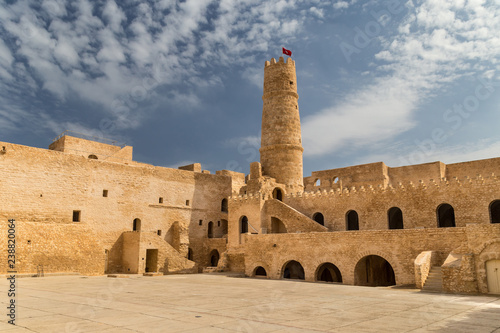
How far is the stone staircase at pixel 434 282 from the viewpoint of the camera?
43.1 ft

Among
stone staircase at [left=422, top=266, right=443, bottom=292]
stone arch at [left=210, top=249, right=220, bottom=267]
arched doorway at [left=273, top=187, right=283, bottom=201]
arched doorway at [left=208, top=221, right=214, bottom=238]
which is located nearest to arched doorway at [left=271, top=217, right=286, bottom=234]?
arched doorway at [left=273, top=187, right=283, bottom=201]

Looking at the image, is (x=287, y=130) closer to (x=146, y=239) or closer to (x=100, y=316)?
(x=146, y=239)

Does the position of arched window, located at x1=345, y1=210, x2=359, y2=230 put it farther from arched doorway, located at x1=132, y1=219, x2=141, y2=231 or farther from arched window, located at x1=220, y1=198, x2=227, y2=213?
arched doorway, located at x1=132, y1=219, x2=141, y2=231

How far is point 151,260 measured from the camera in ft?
83.0

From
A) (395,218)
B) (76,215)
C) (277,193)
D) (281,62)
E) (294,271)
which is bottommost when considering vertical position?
(294,271)

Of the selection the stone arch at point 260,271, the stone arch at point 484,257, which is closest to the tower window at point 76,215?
the stone arch at point 260,271

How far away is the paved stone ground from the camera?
22.6 feet

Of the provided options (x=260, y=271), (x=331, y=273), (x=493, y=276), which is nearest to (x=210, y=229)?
(x=260, y=271)

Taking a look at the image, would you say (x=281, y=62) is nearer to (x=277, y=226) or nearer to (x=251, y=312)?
(x=277, y=226)

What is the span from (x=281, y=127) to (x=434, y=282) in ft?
56.6

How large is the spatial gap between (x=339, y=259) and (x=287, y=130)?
511 inches

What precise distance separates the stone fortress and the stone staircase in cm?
3

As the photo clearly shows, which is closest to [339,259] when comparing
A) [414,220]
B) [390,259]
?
[390,259]

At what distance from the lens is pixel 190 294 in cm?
1185
